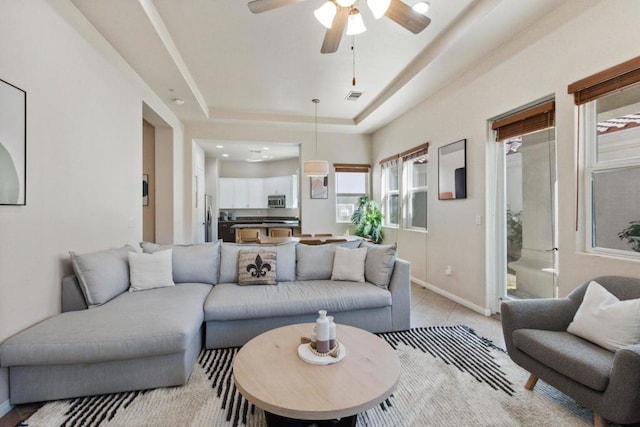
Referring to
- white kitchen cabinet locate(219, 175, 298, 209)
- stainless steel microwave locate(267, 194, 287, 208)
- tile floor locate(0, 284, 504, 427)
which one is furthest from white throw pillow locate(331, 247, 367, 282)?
stainless steel microwave locate(267, 194, 287, 208)

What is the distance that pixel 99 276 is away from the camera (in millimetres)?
2453

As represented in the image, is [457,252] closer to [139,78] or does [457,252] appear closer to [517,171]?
[517,171]

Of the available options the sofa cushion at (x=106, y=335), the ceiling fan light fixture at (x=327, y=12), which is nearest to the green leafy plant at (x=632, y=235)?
the ceiling fan light fixture at (x=327, y=12)

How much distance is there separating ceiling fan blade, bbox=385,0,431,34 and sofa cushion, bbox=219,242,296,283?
2318mm

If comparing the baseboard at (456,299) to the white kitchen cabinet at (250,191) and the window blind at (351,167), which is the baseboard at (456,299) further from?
the white kitchen cabinet at (250,191)

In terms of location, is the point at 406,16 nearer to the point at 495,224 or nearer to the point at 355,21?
the point at 355,21

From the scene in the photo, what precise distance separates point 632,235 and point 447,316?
1.85 metres

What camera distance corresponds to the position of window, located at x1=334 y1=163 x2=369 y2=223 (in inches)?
266

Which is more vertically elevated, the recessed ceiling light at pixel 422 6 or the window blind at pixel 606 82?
the recessed ceiling light at pixel 422 6

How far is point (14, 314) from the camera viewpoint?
6.44 ft

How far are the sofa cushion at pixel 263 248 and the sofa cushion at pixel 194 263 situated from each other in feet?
0.29

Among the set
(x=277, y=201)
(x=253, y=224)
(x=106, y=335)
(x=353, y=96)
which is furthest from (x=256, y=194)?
(x=106, y=335)

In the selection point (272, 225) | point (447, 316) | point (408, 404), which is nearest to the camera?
point (408, 404)

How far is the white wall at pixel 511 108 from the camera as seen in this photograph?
7.55 ft
